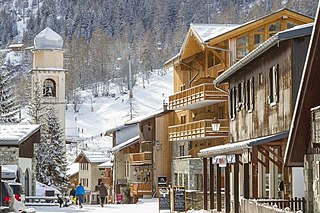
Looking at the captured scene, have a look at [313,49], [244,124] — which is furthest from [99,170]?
[313,49]

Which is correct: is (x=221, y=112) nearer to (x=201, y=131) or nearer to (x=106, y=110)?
(x=201, y=131)

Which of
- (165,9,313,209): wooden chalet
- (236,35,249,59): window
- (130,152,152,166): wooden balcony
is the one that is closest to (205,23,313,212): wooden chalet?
(165,9,313,209): wooden chalet

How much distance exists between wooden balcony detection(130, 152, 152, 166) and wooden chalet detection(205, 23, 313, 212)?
33.1 meters

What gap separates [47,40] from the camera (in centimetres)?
10169

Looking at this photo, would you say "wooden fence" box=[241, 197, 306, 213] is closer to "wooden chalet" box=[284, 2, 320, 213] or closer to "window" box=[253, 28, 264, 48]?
"wooden chalet" box=[284, 2, 320, 213]

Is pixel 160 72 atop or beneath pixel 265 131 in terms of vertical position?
atop

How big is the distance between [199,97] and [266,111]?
75.7 feet

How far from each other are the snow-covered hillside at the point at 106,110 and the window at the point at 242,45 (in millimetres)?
88721

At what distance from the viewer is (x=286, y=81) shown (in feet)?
92.7

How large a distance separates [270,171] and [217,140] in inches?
840

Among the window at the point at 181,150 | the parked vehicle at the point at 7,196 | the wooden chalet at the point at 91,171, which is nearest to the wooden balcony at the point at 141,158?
the window at the point at 181,150

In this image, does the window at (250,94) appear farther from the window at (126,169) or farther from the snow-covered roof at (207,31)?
the window at (126,169)

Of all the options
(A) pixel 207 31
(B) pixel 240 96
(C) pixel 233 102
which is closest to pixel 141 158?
(A) pixel 207 31

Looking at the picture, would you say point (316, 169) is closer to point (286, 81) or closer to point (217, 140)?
point (286, 81)
